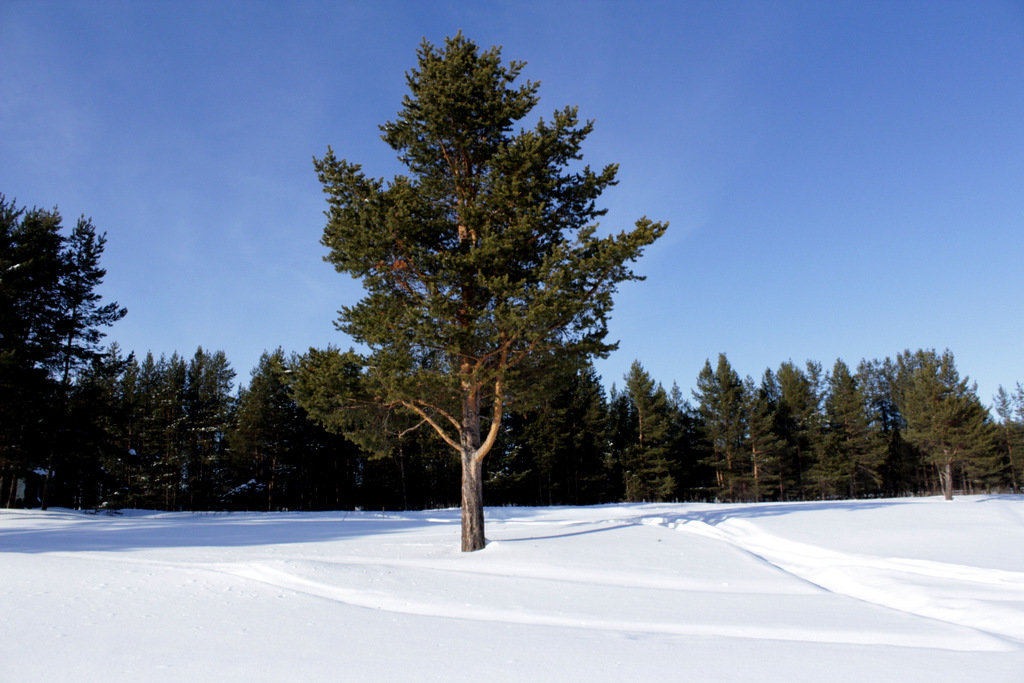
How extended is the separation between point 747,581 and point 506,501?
115 feet

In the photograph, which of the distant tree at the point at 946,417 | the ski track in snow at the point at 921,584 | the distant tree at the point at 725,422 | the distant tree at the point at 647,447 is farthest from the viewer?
the distant tree at the point at 725,422

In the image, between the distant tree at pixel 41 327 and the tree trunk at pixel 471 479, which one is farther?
the distant tree at pixel 41 327

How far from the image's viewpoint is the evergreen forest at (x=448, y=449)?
24.5m

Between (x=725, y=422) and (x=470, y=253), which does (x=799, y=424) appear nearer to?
(x=725, y=422)

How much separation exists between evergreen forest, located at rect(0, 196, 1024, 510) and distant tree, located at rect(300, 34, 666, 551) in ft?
45.2

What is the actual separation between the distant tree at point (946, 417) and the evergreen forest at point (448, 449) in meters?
0.11

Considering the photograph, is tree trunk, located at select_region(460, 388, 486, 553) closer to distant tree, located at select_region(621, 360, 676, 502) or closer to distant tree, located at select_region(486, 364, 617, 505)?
Result: distant tree, located at select_region(486, 364, 617, 505)

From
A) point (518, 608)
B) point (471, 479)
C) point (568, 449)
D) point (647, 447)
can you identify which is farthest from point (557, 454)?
point (518, 608)

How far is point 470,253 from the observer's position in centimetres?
1184

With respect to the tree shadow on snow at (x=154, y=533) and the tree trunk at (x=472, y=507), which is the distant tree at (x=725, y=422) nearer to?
the tree shadow on snow at (x=154, y=533)

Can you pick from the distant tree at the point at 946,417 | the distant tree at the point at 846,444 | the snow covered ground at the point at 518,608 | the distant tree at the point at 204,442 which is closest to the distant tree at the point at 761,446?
the distant tree at the point at 846,444

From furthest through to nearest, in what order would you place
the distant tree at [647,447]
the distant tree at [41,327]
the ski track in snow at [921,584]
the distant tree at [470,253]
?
the distant tree at [647,447], the distant tree at [41,327], the distant tree at [470,253], the ski track in snow at [921,584]

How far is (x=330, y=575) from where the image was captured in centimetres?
834

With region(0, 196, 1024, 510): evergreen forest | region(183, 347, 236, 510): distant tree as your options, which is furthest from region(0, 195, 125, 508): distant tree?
region(183, 347, 236, 510): distant tree
